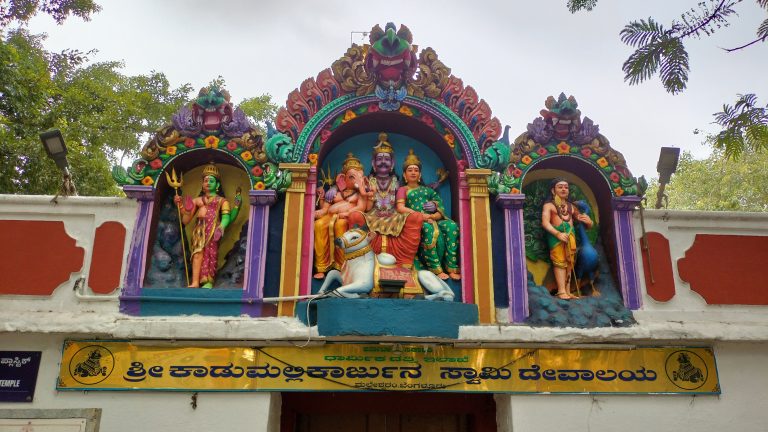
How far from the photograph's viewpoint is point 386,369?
631cm

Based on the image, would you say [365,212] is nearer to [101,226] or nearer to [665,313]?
[101,226]

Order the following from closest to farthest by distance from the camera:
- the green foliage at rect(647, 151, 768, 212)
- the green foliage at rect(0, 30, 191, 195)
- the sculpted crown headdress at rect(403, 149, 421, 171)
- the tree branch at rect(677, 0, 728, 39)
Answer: the tree branch at rect(677, 0, 728, 39), the sculpted crown headdress at rect(403, 149, 421, 171), the green foliage at rect(0, 30, 191, 195), the green foliage at rect(647, 151, 768, 212)

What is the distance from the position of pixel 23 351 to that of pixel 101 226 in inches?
56.0

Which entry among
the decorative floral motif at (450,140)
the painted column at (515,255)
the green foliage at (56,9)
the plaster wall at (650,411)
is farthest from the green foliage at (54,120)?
the plaster wall at (650,411)

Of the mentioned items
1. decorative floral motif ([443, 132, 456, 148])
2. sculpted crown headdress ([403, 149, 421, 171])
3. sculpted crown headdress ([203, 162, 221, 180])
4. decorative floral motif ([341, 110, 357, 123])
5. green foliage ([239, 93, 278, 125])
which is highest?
green foliage ([239, 93, 278, 125])

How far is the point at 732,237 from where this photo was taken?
7094 mm

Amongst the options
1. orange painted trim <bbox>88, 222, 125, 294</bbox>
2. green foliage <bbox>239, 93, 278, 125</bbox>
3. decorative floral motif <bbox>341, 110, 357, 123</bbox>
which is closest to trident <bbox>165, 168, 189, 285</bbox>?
orange painted trim <bbox>88, 222, 125, 294</bbox>

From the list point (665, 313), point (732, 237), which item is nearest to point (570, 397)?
point (665, 313)

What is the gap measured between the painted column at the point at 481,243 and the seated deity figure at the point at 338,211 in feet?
3.99

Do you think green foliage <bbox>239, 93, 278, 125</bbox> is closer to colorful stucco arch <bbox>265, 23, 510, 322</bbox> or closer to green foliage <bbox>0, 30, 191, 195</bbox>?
green foliage <bbox>0, 30, 191, 195</bbox>

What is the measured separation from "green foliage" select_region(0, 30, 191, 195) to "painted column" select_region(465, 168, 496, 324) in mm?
6922

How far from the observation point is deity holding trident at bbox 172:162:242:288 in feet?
22.3

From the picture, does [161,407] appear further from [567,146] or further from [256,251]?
[567,146]

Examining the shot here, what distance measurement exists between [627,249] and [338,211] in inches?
127
